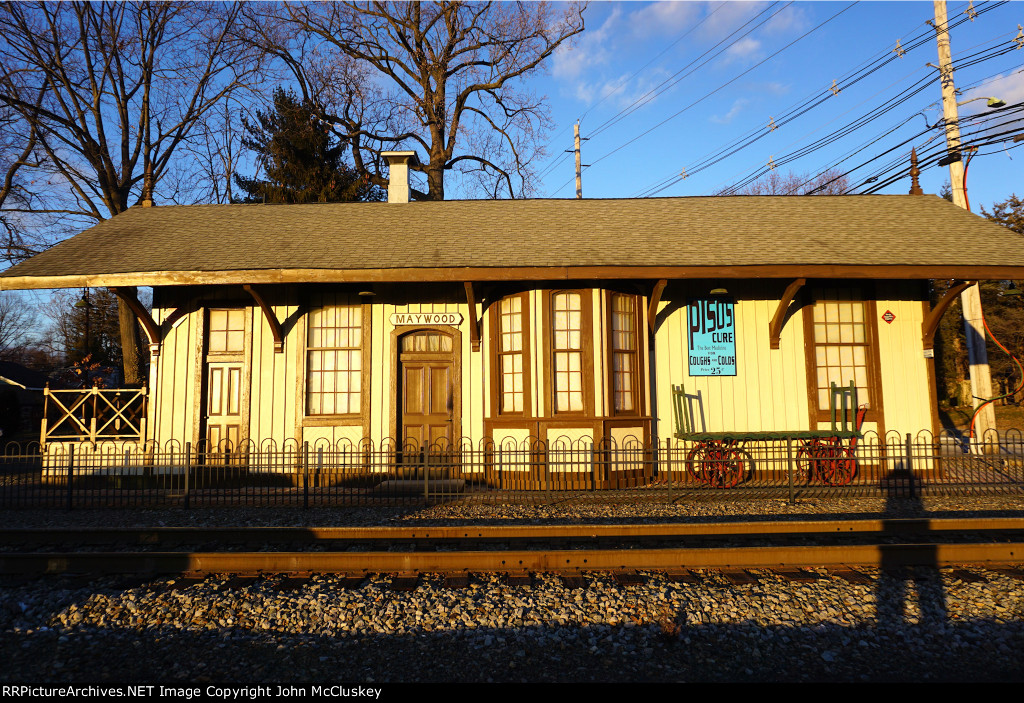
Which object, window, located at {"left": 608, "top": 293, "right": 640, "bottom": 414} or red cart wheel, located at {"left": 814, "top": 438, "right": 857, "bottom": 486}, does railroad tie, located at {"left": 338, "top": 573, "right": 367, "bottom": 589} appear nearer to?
window, located at {"left": 608, "top": 293, "right": 640, "bottom": 414}

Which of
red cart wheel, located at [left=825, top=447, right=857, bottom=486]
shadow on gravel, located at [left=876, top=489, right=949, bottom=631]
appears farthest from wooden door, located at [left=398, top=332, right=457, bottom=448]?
shadow on gravel, located at [left=876, top=489, right=949, bottom=631]

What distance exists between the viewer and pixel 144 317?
36.5 ft

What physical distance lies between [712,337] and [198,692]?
10045mm

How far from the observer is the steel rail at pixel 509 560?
5590 millimetres

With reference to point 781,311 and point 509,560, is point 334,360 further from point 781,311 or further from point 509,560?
point 781,311

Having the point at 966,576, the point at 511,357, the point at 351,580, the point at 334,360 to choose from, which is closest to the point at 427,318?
the point at 511,357

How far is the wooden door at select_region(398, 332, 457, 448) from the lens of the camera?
447 inches

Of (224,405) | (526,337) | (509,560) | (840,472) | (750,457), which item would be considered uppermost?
(526,337)

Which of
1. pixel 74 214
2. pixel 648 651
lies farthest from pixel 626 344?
pixel 74 214

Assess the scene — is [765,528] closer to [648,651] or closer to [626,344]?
[648,651]

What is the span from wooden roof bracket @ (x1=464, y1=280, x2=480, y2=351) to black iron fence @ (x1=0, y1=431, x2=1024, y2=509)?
194cm

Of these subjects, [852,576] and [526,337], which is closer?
[852,576]

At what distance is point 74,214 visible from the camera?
74.3ft

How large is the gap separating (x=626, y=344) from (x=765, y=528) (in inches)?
193
